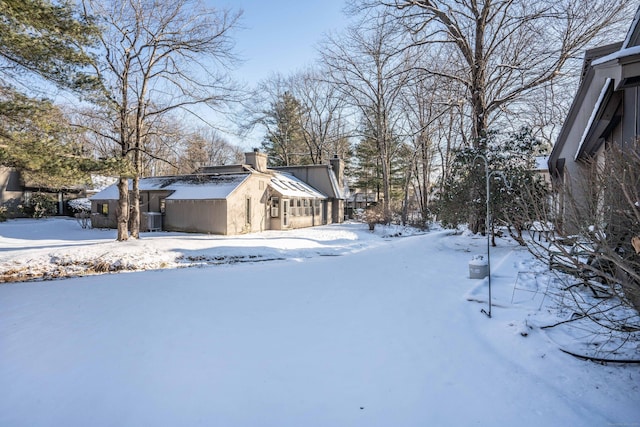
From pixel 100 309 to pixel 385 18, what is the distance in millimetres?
13153

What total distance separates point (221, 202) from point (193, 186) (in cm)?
320

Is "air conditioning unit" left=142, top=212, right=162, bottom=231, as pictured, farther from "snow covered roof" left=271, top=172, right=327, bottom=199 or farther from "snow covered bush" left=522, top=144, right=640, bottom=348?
"snow covered bush" left=522, top=144, right=640, bottom=348

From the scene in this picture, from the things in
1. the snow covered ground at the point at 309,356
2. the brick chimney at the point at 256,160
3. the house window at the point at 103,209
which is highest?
the brick chimney at the point at 256,160

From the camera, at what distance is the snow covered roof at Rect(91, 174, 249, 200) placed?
1748 centimetres

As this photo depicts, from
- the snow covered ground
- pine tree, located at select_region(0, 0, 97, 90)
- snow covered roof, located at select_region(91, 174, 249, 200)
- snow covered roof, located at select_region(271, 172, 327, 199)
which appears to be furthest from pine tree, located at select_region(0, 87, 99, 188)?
snow covered roof, located at select_region(271, 172, 327, 199)

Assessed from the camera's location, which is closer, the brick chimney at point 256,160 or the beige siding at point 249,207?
the beige siding at point 249,207

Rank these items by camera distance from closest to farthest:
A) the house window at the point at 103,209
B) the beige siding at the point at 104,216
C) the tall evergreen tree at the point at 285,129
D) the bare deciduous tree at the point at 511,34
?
the bare deciduous tree at the point at 511,34, the beige siding at the point at 104,216, the house window at the point at 103,209, the tall evergreen tree at the point at 285,129

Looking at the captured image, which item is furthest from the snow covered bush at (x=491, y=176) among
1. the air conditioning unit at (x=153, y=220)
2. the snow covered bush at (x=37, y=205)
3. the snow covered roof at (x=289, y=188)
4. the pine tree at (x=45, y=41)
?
the snow covered bush at (x=37, y=205)

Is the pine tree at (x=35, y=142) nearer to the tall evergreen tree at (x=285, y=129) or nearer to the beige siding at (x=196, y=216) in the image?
the beige siding at (x=196, y=216)

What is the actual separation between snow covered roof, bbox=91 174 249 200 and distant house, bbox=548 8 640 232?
14075 mm

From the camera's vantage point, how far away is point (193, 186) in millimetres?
19016

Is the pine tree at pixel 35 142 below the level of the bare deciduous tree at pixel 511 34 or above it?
below

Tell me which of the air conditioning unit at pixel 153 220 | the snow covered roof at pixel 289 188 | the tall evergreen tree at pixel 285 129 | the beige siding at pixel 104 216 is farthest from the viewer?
the tall evergreen tree at pixel 285 129

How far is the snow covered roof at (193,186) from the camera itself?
688 inches
